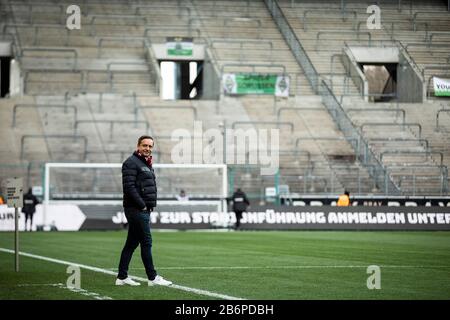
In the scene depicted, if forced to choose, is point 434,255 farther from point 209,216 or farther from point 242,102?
point 242,102

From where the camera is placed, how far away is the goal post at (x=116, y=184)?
41438 mm

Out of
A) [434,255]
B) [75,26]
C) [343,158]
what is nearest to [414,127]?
[343,158]

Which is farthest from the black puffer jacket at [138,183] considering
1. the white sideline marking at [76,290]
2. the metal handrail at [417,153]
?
the metal handrail at [417,153]

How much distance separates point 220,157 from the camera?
154ft

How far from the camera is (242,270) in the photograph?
1817cm

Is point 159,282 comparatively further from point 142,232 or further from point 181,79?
point 181,79

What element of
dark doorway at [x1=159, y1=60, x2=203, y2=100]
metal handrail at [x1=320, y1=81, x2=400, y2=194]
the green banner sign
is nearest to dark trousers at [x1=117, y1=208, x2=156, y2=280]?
metal handrail at [x1=320, y1=81, x2=400, y2=194]

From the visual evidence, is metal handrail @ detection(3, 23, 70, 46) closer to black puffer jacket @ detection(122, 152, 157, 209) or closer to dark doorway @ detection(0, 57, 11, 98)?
dark doorway @ detection(0, 57, 11, 98)

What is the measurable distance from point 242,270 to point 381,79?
41376 mm

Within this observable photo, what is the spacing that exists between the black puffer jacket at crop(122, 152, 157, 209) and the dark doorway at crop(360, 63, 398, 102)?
139 feet

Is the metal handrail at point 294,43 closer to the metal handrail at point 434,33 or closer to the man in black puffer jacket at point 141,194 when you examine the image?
the metal handrail at point 434,33

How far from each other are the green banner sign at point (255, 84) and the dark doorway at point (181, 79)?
5.39 meters

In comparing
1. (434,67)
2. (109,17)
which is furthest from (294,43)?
(109,17)

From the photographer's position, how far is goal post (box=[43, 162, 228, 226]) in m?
41.4
